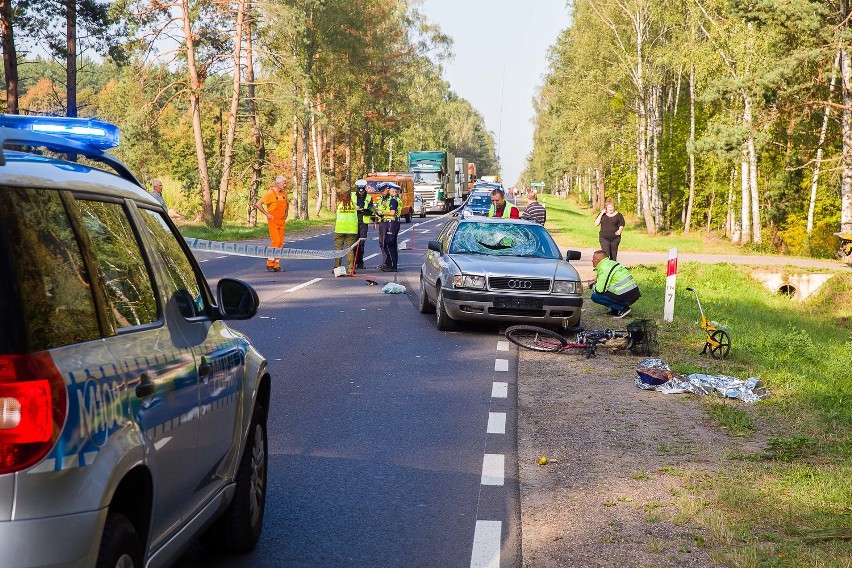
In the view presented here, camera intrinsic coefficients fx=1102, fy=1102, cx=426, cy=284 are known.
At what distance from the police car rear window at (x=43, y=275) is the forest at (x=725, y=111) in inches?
1164

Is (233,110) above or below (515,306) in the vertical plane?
above

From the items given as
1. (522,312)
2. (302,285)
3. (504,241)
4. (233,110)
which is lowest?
(302,285)

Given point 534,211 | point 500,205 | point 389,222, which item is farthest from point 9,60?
point 500,205

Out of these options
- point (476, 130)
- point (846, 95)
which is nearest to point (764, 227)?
point (846, 95)

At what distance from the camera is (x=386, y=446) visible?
25.6 feet

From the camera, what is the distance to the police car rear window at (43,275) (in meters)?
2.86

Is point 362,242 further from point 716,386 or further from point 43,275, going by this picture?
point 43,275

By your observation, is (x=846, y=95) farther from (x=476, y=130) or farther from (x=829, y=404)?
(x=476, y=130)

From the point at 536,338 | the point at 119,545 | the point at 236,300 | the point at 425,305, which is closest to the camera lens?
the point at 119,545

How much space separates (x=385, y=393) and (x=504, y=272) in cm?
477

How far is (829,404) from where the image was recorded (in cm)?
999

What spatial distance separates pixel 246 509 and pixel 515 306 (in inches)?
364

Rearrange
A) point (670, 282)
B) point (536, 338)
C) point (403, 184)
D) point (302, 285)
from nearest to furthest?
1. point (536, 338)
2. point (670, 282)
3. point (302, 285)
4. point (403, 184)

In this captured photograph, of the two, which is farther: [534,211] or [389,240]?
[389,240]
